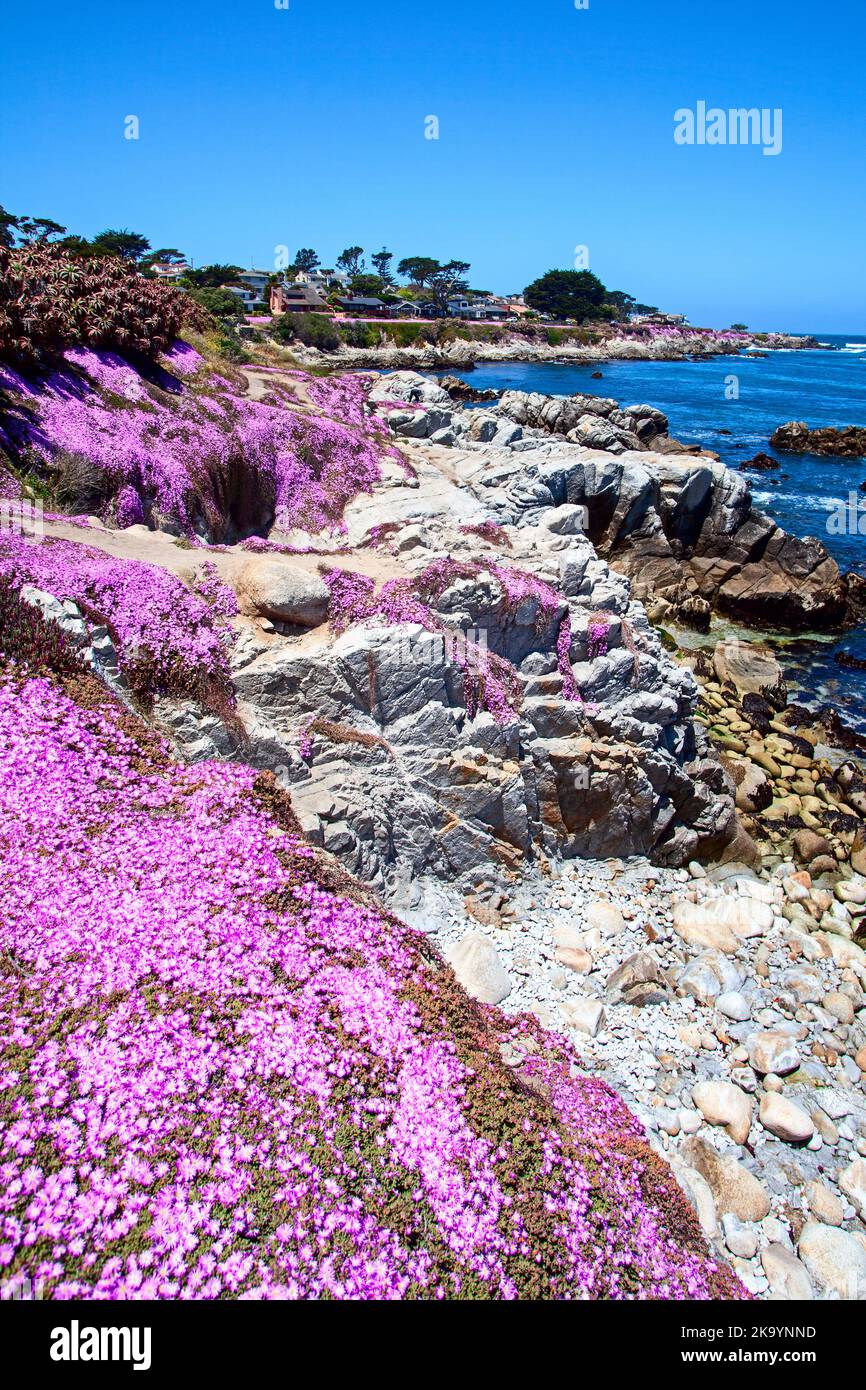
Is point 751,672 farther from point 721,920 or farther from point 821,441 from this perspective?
point 821,441

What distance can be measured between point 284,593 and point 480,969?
834cm

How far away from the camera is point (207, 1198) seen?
6.03m

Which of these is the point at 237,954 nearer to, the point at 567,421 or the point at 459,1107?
the point at 459,1107

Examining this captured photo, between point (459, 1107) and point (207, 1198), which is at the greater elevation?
point (207, 1198)

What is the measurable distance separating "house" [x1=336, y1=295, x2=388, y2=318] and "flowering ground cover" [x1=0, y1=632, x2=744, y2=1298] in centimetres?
15203

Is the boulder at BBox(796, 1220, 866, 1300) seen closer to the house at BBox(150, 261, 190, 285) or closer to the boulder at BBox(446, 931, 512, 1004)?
the boulder at BBox(446, 931, 512, 1004)

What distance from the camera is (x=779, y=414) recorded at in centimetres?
8669

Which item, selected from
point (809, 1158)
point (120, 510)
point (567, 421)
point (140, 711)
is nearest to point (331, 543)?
point (120, 510)

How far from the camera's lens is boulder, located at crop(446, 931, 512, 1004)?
1299 centimetres

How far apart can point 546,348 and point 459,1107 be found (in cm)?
15346

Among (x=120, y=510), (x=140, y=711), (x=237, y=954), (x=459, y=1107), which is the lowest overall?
(x=459, y=1107)

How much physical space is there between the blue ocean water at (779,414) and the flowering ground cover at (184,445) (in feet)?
66.3

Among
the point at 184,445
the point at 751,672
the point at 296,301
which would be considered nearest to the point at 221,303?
the point at 296,301
